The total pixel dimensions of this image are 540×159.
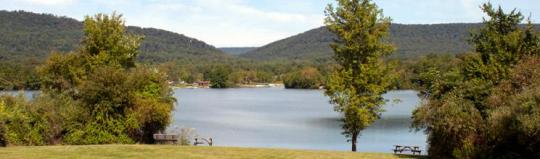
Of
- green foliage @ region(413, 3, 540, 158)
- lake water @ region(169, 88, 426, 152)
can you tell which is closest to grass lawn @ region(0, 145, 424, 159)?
green foliage @ region(413, 3, 540, 158)

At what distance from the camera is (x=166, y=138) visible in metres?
32.8

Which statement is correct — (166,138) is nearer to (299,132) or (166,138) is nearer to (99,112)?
(99,112)

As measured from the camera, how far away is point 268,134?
6381cm

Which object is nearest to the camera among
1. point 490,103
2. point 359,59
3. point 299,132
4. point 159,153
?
point 490,103

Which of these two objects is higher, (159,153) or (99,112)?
(99,112)

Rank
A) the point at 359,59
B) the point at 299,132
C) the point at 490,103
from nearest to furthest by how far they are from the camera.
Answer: the point at 490,103 → the point at 359,59 → the point at 299,132

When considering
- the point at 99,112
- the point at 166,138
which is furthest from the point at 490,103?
the point at 99,112

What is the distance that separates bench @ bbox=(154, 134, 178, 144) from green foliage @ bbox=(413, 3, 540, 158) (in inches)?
517

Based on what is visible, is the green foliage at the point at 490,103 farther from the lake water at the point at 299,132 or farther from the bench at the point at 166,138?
the lake water at the point at 299,132

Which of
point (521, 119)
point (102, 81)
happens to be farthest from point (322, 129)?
point (521, 119)

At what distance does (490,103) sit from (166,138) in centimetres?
1662

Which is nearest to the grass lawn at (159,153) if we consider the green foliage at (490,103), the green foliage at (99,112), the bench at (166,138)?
the green foliage at (490,103)

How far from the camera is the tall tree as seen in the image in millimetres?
31391

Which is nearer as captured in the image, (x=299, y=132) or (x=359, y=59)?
(x=359, y=59)
